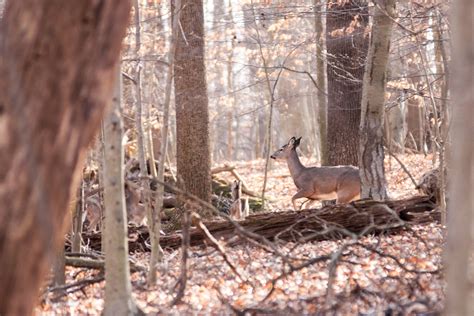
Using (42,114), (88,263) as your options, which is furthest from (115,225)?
(88,263)

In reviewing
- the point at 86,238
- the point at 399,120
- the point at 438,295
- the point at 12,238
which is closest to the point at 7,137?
the point at 12,238

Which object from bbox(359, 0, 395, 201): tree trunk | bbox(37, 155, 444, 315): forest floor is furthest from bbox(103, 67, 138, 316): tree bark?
bbox(359, 0, 395, 201): tree trunk

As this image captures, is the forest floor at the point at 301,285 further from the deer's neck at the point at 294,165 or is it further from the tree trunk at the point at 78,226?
the deer's neck at the point at 294,165

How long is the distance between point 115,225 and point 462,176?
2.86 m

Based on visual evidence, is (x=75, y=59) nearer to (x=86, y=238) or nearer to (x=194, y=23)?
(x=86, y=238)

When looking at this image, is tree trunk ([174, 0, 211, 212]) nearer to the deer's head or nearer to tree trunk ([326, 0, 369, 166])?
tree trunk ([326, 0, 369, 166])

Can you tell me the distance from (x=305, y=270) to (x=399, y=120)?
877 inches

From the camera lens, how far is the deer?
42.4 ft

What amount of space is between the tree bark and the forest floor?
24.1 inches

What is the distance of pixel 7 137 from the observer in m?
3.91

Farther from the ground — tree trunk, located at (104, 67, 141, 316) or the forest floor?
tree trunk, located at (104, 67, 141, 316)

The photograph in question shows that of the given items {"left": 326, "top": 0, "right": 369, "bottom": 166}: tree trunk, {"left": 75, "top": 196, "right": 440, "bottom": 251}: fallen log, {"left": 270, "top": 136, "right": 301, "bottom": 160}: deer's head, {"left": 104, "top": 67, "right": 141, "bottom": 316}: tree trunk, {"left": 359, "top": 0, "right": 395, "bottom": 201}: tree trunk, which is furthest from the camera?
{"left": 270, "top": 136, "right": 301, "bottom": 160}: deer's head

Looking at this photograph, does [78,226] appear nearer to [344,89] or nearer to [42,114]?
[42,114]

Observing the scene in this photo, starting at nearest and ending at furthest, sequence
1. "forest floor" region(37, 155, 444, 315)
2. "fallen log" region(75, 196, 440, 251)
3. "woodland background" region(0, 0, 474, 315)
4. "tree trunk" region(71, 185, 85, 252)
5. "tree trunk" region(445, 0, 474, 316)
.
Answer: "tree trunk" region(445, 0, 474, 316), "woodland background" region(0, 0, 474, 315), "forest floor" region(37, 155, 444, 315), "tree trunk" region(71, 185, 85, 252), "fallen log" region(75, 196, 440, 251)
